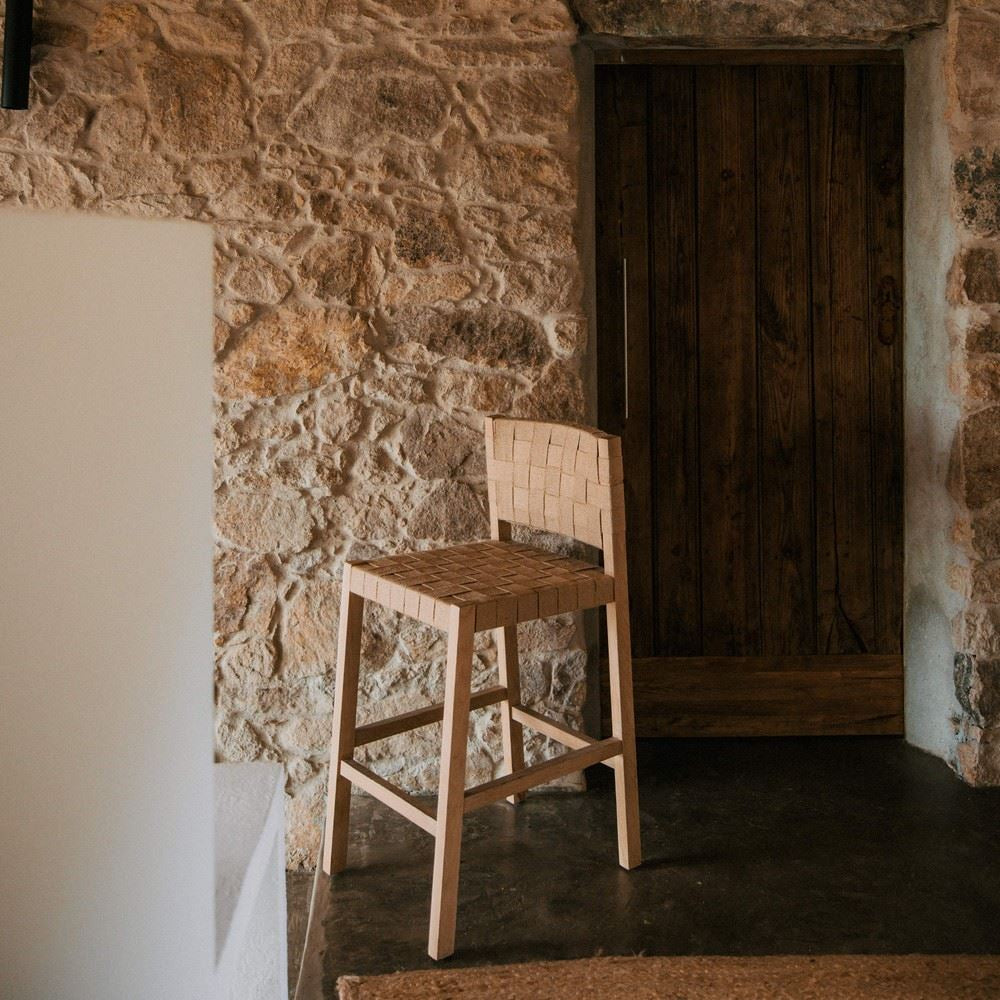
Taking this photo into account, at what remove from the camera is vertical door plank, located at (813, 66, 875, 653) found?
281 centimetres

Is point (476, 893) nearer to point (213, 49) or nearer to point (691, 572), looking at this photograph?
point (691, 572)

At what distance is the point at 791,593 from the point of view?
2916mm

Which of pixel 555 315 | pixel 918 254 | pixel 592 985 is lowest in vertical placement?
pixel 592 985

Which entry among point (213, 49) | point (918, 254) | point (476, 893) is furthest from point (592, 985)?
point (213, 49)

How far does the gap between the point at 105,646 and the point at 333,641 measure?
91.2 inches

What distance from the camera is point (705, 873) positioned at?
2.16 metres

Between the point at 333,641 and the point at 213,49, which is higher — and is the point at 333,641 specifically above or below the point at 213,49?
below

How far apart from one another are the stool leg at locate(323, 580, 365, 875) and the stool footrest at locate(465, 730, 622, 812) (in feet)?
1.04

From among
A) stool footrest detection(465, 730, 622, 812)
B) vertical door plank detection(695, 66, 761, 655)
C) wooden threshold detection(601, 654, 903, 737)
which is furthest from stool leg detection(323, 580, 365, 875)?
vertical door plank detection(695, 66, 761, 655)

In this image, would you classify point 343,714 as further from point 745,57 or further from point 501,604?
point 745,57

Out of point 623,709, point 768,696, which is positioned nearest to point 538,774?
point 623,709

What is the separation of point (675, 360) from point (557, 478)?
2.83 ft

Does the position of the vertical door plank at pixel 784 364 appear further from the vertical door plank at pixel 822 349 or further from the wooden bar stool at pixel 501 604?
the wooden bar stool at pixel 501 604

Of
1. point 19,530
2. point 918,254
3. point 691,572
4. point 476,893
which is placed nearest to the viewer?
point 19,530
